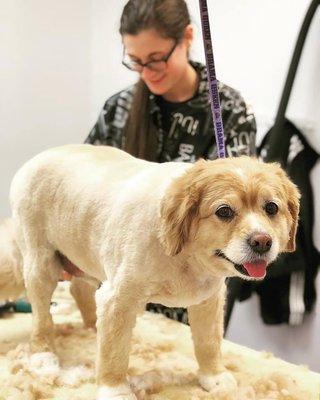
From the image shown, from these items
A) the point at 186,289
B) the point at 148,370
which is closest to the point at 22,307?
the point at 148,370

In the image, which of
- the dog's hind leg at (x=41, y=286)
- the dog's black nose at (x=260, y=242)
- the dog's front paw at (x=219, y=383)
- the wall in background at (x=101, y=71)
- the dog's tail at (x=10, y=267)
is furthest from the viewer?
the wall in background at (x=101, y=71)

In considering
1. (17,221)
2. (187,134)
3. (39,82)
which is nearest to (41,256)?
(17,221)

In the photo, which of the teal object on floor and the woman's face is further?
the teal object on floor

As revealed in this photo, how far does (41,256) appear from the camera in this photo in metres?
1.11

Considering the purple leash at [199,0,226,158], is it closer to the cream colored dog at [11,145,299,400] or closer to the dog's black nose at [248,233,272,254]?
the cream colored dog at [11,145,299,400]

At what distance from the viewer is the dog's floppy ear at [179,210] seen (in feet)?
2.58

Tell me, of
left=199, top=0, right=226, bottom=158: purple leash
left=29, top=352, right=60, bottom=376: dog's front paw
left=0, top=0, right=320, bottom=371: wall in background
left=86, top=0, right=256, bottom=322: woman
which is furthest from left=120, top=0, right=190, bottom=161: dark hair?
left=29, top=352, right=60, bottom=376: dog's front paw

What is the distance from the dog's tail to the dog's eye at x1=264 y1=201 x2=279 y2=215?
0.66 metres

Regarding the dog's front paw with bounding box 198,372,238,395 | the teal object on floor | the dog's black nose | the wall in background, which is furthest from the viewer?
the wall in background

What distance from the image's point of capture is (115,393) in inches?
35.6

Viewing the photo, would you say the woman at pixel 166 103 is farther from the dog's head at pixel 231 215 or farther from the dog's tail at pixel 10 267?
the dog's head at pixel 231 215

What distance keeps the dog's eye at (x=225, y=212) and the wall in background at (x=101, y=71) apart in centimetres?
87

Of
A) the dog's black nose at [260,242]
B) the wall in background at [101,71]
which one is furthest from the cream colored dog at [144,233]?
the wall in background at [101,71]

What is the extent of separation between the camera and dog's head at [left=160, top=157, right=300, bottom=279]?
751mm
